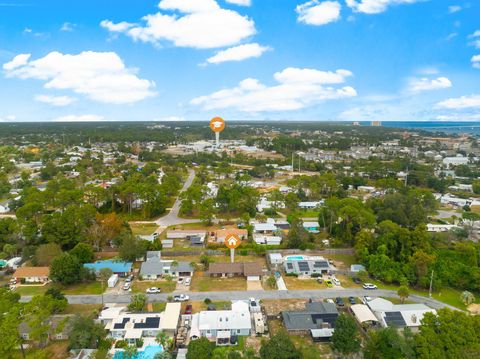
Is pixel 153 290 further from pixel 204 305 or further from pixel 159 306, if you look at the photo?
pixel 204 305

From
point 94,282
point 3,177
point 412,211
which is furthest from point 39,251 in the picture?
point 3,177

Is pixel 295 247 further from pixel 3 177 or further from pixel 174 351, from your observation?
pixel 3 177

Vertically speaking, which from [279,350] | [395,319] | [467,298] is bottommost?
[395,319]

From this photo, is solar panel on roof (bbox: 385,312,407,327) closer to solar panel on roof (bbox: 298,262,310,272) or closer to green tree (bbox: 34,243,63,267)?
solar panel on roof (bbox: 298,262,310,272)

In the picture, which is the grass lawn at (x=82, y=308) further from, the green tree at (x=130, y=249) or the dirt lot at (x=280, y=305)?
the dirt lot at (x=280, y=305)

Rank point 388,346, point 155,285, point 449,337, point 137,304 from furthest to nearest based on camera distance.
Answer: point 155,285, point 137,304, point 388,346, point 449,337

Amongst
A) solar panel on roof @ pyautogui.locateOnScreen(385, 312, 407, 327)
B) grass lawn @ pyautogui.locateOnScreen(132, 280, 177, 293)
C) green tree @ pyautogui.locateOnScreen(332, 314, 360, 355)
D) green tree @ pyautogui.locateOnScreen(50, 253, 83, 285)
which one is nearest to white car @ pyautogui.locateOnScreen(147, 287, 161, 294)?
grass lawn @ pyautogui.locateOnScreen(132, 280, 177, 293)

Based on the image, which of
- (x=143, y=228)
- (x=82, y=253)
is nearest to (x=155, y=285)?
(x=82, y=253)
